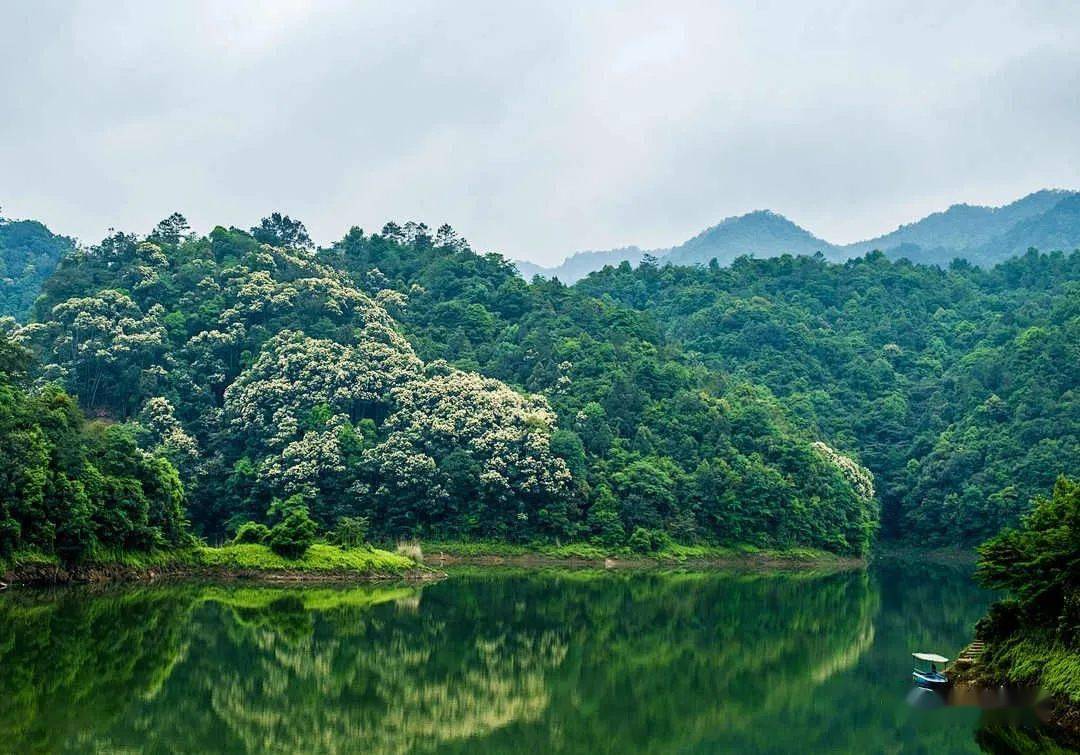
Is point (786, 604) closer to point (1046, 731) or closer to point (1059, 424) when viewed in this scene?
point (1046, 731)

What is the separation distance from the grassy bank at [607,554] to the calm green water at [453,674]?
18.0 m

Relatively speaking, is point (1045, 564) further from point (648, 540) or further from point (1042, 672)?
point (648, 540)

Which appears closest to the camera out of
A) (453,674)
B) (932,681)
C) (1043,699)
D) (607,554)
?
(1043,699)

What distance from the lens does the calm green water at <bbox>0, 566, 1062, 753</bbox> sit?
17.7 meters

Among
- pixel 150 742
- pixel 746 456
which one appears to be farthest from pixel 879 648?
pixel 746 456

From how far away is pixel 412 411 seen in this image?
200 feet

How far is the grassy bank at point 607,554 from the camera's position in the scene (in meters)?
57.3

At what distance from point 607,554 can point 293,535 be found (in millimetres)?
21731

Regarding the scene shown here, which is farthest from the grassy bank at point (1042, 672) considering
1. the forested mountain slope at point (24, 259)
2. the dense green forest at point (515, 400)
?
the forested mountain slope at point (24, 259)

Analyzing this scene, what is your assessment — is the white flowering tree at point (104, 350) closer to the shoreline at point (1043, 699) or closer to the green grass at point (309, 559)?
the green grass at point (309, 559)

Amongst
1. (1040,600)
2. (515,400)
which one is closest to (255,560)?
(515,400)

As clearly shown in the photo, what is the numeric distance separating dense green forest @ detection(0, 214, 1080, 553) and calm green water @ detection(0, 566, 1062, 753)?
17894mm

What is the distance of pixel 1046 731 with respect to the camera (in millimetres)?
18453

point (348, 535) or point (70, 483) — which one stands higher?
point (70, 483)
